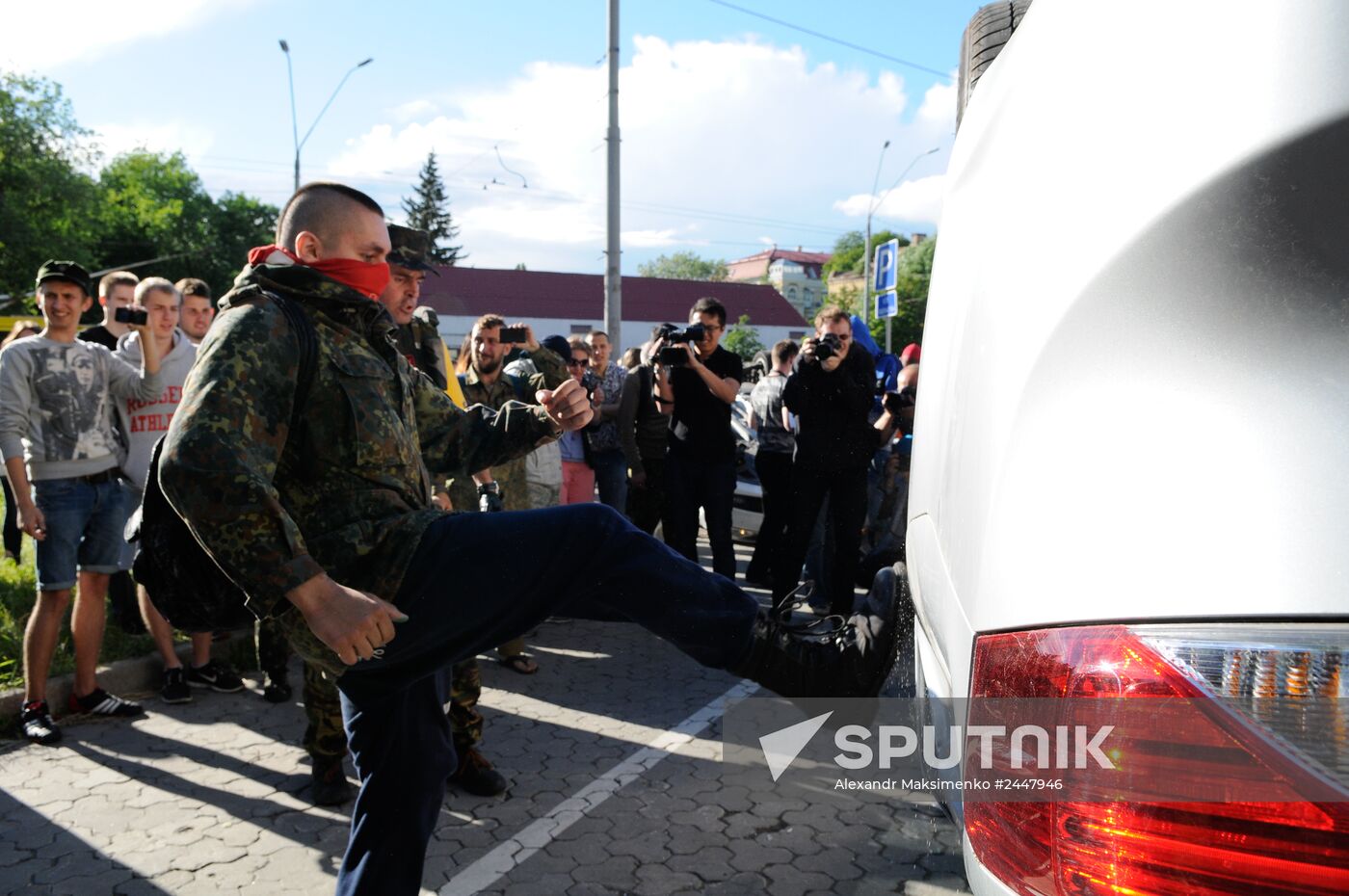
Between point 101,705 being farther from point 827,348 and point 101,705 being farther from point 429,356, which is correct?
point 827,348

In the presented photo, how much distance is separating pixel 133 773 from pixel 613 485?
12.8 feet

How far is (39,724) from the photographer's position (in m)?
4.46

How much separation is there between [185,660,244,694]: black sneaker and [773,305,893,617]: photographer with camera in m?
2.97

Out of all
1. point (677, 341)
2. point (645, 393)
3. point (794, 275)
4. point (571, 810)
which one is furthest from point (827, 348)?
point (794, 275)

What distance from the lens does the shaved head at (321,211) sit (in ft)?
8.00

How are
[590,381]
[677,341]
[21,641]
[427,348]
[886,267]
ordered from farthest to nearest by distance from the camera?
[886,267], [590,381], [677,341], [21,641], [427,348]

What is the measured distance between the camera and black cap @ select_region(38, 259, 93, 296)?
15.4 feet

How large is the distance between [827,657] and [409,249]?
214 centimetres

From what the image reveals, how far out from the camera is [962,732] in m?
1.37

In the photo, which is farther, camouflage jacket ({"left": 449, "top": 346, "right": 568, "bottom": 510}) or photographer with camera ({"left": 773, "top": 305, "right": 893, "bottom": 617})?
photographer with camera ({"left": 773, "top": 305, "right": 893, "bottom": 617})

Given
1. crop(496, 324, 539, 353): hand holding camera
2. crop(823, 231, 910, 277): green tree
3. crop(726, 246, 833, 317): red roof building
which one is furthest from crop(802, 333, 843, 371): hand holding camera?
crop(726, 246, 833, 317): red roof building

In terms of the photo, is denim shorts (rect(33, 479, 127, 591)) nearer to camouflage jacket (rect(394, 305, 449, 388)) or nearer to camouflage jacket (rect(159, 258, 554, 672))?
camouflage jacket (rect(394, 305, 449, 388))

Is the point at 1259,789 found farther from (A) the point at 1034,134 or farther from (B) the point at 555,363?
(B) the point at 555,363

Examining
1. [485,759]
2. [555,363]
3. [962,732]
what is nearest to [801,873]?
[485,759]
